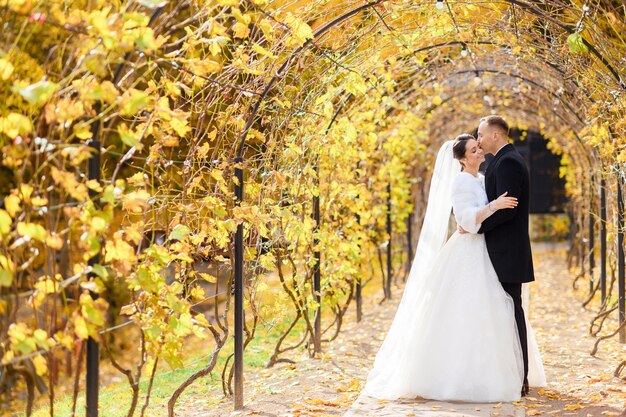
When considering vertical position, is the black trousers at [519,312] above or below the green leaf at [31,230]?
below

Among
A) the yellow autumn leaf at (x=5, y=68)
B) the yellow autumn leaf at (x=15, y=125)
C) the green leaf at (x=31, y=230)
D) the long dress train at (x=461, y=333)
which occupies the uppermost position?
the yellow autumn leaf at (x=5, y=68)

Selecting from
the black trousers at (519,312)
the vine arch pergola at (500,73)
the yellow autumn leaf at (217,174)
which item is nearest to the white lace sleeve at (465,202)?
the black trousers at (519,312)

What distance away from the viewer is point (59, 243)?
291 centimetres

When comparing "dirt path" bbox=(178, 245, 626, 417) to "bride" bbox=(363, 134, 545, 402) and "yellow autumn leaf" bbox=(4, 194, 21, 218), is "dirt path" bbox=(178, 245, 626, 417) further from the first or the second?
"yellow autumn leaf" bbox=(4, 194, 21, 218)

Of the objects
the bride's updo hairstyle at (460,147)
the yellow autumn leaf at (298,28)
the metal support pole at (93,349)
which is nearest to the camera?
the metal support pole at (93,349)

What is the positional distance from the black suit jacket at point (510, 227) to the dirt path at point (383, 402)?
76 centimetres

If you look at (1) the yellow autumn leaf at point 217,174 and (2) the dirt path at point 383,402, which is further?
(2) the dirt path at point 383,402

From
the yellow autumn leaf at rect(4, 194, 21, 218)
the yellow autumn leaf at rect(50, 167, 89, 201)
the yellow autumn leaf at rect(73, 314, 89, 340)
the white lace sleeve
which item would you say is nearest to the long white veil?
the white lace sleeve

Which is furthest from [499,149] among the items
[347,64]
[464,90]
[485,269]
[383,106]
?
[464,90]

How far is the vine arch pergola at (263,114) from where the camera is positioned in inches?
122

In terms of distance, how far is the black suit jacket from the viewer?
197 inches

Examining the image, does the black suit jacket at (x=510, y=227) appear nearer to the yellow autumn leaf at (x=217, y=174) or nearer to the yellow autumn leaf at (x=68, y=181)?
the yellow autumn leaf at (x=217, y=174)

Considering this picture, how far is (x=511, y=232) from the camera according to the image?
5.04m

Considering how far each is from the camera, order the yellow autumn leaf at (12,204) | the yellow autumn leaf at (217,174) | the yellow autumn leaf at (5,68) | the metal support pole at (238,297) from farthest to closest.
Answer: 1. the metal support pole at (238,297)
2. the yellow autumn leaf at (217,174)
3. the yellow autumn leaf at (12,204)
4. the yellow autumn leaf at (5,68)
